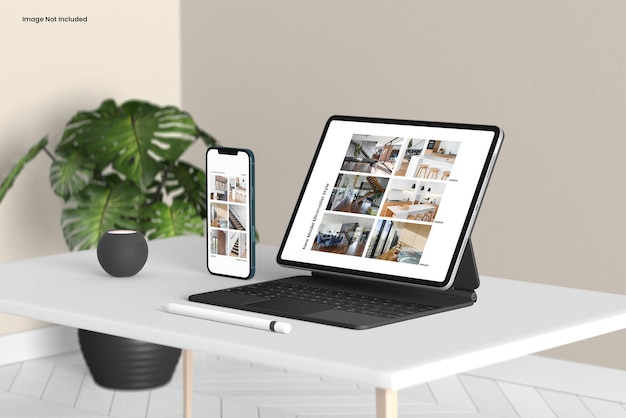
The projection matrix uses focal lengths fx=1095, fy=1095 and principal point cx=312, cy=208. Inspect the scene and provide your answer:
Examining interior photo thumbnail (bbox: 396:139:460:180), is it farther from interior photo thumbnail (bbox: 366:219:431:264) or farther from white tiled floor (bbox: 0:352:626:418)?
white tiled floor (bbox: 0:352:626:418)

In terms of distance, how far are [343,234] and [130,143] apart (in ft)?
6.68

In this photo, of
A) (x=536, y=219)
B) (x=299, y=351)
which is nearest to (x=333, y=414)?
(x=536, y=219)

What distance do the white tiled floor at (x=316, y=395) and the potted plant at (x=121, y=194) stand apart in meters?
0.10

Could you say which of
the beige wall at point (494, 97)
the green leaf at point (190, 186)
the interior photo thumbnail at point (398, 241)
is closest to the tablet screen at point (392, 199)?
the interior photo thumbnail at point (398, 241)

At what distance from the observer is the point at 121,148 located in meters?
3.79

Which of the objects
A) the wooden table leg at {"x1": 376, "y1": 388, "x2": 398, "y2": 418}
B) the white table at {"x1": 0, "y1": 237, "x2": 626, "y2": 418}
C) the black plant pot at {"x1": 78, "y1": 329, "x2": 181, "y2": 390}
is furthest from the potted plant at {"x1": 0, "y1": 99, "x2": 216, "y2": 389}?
the wooden table leg at {"x1": 376, "y1": 388, "x2": 398, "y2": 418}

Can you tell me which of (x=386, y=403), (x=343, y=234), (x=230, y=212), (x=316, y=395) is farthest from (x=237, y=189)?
(x=316, y=395)

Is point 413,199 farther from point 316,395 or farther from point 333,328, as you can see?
point 316,395

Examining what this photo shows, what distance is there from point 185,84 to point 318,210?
274cm

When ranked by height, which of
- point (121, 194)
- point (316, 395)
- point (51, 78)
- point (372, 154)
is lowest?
point (316, 395)

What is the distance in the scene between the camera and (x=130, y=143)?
380 centimetres

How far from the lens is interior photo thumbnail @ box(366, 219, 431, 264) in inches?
70.8

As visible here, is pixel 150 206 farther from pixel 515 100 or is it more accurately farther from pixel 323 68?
pixel 515 100

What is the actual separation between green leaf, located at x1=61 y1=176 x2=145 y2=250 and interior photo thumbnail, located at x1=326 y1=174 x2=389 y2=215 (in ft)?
6.45
